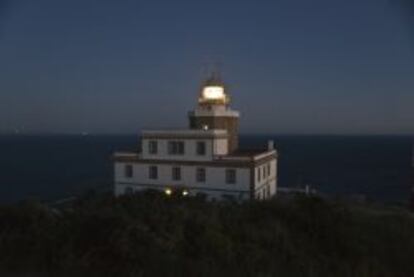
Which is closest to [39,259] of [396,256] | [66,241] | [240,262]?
[66,241]

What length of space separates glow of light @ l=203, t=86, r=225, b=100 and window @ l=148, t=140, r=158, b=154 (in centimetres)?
455

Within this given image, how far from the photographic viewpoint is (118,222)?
6754 millimetres

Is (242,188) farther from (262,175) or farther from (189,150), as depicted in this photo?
(189,150)

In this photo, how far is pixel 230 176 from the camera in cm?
2177

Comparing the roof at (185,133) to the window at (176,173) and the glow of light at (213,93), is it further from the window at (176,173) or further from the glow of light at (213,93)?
the glow of light at (213,93)

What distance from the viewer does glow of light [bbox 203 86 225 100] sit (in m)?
25.4

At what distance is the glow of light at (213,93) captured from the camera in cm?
2542

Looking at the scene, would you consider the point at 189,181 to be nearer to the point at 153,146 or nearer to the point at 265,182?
the point at 153,146

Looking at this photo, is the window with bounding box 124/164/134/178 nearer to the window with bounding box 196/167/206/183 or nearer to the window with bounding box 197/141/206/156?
the window with bounding box 196/167/206/183

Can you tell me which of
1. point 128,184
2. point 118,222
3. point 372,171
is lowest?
point 372,171

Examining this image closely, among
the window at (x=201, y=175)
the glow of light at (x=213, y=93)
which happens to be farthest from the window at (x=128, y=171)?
the glow of light at (x=213, y=93)

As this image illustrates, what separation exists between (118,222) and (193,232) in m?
1.39

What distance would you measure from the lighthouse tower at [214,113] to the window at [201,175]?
121 inches

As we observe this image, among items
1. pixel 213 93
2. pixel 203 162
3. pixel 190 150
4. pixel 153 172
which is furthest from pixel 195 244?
pixel 213 93
